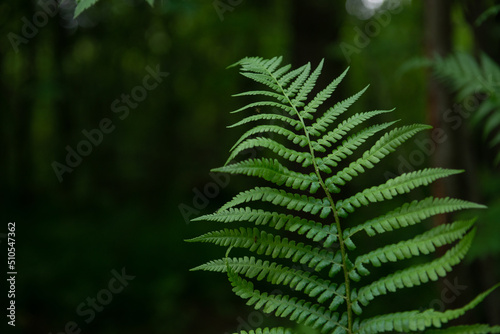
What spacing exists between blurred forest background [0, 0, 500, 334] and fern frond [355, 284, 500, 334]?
6.16 feet

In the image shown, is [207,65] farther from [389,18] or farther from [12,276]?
[12,276]

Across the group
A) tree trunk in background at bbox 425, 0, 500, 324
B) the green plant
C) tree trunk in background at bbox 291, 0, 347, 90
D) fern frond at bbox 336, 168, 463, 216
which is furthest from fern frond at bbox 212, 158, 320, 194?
tree trunk in background at bbox 291, 0, 347, 90

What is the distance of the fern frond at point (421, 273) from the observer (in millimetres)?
1102

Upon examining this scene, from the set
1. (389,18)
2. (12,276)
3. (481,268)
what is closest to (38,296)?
(12,276)

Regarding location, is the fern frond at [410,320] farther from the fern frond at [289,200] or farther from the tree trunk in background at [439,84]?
the tree trunk in background at [439,84]

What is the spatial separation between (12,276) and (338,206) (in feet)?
22.3

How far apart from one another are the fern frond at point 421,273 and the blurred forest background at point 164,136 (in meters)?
1.80

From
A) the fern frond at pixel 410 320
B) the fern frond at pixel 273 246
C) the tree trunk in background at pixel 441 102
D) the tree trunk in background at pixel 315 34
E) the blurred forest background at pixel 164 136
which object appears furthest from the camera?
the tree trunk in background at pixel 315 34

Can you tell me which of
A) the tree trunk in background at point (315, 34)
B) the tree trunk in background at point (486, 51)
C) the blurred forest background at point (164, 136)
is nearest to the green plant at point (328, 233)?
the blurred forest background at point (164, 136)

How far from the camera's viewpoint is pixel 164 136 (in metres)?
14.9

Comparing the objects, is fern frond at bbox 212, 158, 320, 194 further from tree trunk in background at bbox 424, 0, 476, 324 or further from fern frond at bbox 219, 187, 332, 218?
tree trunk in background at bbox 424, 0, 476, 324

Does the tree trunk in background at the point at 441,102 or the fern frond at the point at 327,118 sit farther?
the tree trunk in background at the point at 441,102

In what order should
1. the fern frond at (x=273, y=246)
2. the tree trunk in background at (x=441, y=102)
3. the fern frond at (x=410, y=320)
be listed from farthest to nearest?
the tree trunk in background at (x=441, y=102)
the fern frond at (x=273, y=246)
the fern frond at (x=410, y=320)

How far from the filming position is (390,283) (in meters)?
1.15
